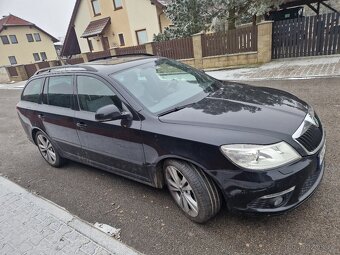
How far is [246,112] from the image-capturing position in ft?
8.55

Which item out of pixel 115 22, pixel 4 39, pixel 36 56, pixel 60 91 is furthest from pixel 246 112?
pixel 36 56

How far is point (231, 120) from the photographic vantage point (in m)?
2.48

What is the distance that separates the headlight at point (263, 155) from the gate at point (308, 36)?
371 inches

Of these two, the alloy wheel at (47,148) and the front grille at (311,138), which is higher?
the front grille at (311,138)

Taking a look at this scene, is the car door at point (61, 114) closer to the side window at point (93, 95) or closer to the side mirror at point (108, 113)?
the side window at point (93, 95)

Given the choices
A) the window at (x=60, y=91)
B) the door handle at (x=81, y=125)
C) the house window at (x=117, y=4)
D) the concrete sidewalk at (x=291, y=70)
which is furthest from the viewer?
the house window at (x=117, y=4)

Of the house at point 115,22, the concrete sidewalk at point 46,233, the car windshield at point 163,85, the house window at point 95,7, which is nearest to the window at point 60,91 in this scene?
the car windshield at point 163,85

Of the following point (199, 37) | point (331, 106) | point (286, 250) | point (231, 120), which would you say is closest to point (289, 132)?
point (231, 120)

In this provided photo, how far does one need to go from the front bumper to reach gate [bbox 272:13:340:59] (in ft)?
30.1

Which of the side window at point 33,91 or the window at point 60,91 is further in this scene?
the side window at point 33,91

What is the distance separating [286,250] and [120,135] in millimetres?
1994

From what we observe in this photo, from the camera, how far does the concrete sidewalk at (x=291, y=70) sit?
820 cm

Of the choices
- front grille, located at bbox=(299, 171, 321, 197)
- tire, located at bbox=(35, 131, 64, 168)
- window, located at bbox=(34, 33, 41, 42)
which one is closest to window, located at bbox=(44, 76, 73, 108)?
tire, located at bbox=(35, 131, 64, 168)

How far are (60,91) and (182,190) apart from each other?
2.41m
